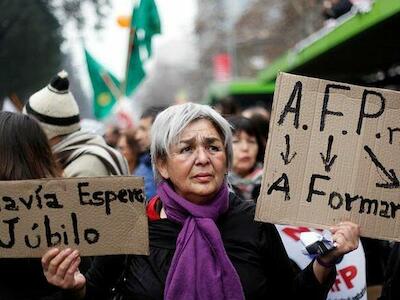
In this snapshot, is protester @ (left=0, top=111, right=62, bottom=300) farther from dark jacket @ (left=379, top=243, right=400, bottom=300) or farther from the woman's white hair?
dark jacket @ (left=379, top=243, right=400, bottom=300)

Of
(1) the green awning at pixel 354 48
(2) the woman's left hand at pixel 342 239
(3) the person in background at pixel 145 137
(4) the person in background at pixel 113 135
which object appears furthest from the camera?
(4) the person in background at pixel 113 135

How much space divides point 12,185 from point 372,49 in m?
6.96

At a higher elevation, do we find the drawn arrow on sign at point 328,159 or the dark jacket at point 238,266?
the drawn arrow on sign at point 328,159

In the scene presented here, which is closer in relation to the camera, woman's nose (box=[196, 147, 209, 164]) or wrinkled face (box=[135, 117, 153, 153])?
woman's nose (box=[196, 147, 209, 164])

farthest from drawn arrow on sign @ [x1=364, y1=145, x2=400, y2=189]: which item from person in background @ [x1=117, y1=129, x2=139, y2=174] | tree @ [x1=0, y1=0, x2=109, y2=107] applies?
tree @ [x1=0, y1=0, x2=109, y2=107]

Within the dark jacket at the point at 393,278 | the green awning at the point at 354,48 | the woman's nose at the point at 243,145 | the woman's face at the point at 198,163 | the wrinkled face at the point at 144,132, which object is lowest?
the dark jacket at the point at 393,278

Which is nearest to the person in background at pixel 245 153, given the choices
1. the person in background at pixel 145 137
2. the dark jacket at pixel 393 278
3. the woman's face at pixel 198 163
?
the person in background at pixel 145 137

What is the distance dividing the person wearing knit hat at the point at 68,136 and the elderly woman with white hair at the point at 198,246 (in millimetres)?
1100

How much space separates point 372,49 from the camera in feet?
28.2

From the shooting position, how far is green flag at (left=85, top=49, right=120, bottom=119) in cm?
921

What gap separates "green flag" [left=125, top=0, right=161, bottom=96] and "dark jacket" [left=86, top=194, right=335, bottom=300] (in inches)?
225

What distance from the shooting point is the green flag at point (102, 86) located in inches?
363

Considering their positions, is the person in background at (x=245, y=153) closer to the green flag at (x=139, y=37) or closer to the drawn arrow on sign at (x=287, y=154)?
the drawn arrow on sign at (x=287, y=154)

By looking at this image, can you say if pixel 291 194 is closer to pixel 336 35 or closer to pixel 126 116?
pixel 336 35
